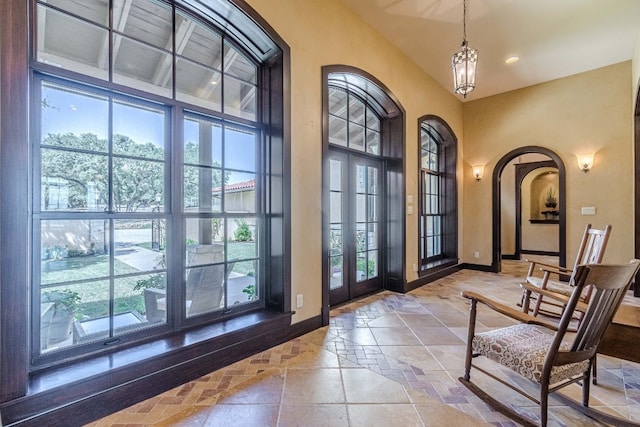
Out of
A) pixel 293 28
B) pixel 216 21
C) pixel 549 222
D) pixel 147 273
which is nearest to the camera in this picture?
pixel 147 273

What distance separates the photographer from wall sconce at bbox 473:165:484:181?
639 centimetres

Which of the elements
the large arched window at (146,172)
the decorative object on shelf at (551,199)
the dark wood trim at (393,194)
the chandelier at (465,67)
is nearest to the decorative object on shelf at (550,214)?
the decorative object on shelf at (551,199)

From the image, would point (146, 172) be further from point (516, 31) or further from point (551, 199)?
point (551, 199)

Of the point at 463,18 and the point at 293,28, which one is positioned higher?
the point at 463,18

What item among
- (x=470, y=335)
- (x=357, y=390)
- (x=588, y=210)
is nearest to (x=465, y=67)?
(x=470, y=335)

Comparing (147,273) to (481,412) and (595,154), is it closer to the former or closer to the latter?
(481,412)

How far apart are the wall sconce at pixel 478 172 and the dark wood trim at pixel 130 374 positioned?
571 cm

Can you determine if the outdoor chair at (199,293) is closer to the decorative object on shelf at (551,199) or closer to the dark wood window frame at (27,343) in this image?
the dark wood window frame at (27,343)

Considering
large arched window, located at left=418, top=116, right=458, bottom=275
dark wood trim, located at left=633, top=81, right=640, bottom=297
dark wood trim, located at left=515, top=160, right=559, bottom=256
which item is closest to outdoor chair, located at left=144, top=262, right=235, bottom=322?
Answer: large arched window, located at left=418, top=116, right=458, bottom=275

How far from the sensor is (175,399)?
6.50 ft

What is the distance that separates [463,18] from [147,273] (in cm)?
464

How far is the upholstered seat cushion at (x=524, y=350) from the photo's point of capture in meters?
1.69

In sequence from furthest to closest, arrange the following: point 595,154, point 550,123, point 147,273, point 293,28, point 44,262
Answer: point 550,123, point 595,154, point 293,28, point 147,273, point 44,262

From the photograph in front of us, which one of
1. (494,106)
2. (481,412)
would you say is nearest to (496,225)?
(494,106)
